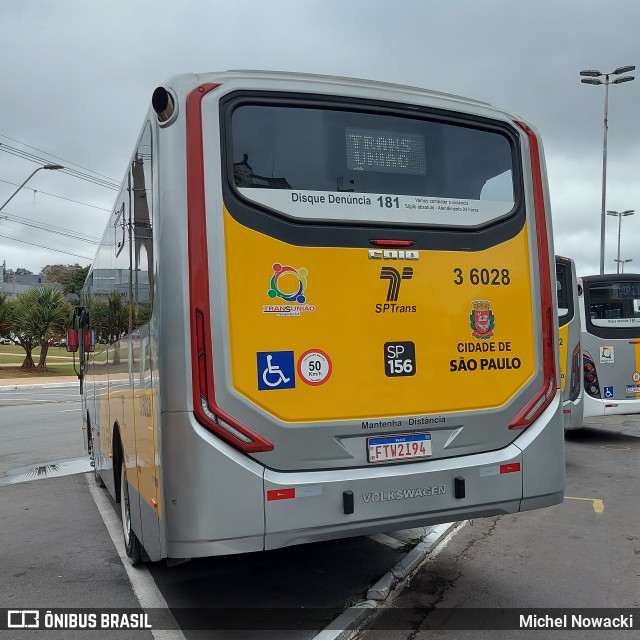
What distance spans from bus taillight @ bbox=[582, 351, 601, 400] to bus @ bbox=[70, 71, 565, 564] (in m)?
8.12

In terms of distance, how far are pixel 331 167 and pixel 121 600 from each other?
335cm

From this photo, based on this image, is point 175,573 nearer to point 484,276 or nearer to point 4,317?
point 484,276

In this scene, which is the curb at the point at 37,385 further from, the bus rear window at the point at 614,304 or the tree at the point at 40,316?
the bus rear window at the point at 614,304

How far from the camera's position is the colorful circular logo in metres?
4.35

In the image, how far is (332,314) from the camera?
448 centimetres

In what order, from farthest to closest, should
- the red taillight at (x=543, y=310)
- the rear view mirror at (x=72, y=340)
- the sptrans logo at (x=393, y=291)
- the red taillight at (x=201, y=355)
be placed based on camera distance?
1. the rear view mirror at (x=72, y=340)
2. the red taillight at (x=543, y=310)
3. the sptrans logo at (x=393, y=291)
4. the red taillight at (x=201, y=355)

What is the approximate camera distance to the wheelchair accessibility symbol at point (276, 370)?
168 inches


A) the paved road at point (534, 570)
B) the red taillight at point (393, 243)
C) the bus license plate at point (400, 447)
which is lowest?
the paved road at point (534, 570)

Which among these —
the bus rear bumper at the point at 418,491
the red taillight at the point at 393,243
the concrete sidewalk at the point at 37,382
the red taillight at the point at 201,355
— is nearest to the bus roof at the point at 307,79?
the red taillight at the point at 393,243

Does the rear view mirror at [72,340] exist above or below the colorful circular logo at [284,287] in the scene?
below

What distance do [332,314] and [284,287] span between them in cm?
34

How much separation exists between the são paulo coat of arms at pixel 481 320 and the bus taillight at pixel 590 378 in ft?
27.6

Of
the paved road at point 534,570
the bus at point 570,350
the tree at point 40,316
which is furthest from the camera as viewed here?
the tree at point 40,316

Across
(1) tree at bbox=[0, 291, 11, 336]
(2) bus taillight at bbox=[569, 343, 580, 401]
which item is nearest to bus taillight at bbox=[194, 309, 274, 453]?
(2) bus taillight at bbox=[569, 343, 580, 401]
